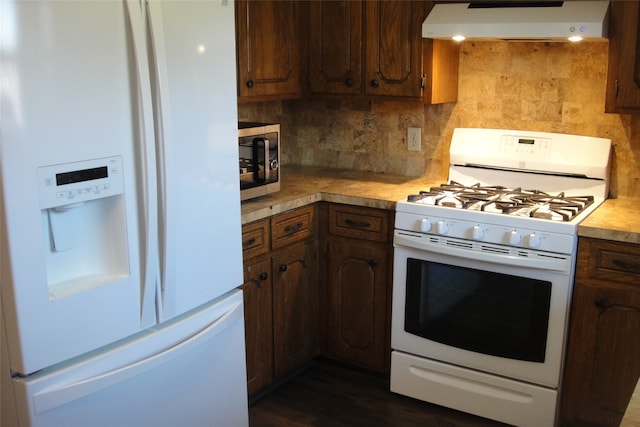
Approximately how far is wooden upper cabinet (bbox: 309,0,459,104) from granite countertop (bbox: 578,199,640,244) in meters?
0.91

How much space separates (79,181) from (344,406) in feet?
5.89

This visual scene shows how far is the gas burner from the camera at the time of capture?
2.84 metres

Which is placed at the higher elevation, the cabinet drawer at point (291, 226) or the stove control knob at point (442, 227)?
the stove control knob at point (442, 227)

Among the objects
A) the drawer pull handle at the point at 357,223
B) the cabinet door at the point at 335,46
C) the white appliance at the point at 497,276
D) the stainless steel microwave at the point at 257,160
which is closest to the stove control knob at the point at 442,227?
the white appliance at the point at 497,276

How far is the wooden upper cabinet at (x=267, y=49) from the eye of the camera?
10.2 ft

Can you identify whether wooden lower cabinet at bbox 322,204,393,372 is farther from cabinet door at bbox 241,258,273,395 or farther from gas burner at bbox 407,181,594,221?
cabinet door at bbox 241,258,273,395

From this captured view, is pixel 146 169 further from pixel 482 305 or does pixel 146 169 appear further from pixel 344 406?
pixel 344 406

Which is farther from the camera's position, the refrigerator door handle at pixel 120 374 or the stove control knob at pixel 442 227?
the stove control knob at pixel 442 227

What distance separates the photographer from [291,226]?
3.16m

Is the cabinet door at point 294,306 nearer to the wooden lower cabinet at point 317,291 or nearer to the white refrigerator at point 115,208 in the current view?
the wooden lower cabinet at point 317,291

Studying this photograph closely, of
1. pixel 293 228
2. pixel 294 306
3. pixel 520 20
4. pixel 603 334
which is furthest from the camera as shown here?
pixel 294 306

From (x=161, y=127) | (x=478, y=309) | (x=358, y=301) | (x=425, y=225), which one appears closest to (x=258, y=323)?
(x=358, y=301)

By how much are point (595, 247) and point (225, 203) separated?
1369 mm

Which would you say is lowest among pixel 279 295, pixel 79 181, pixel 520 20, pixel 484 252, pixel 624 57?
pixel 279 295
